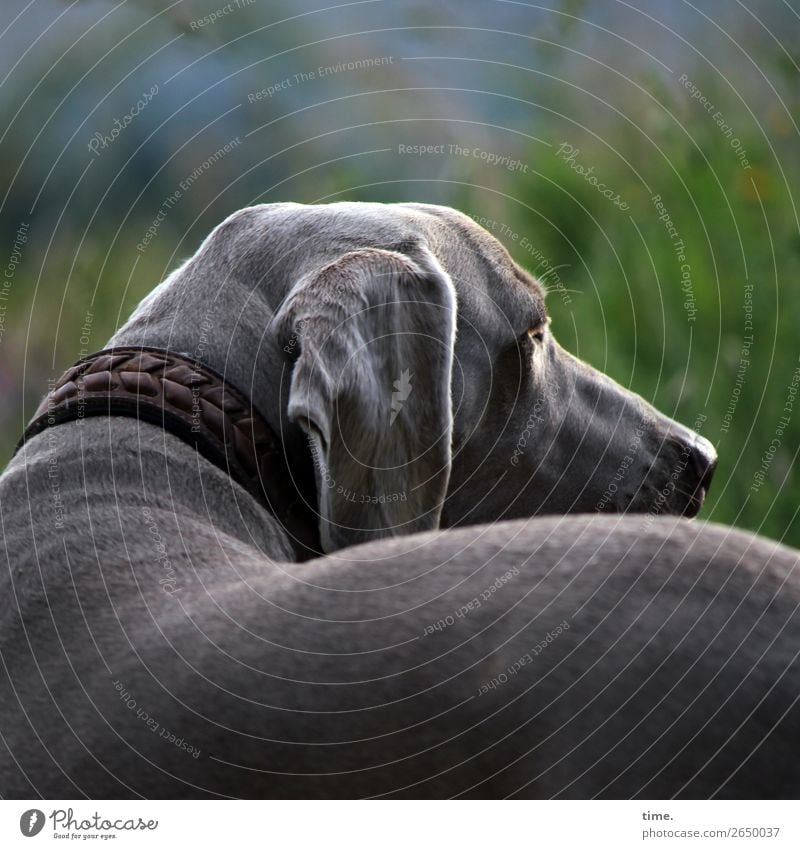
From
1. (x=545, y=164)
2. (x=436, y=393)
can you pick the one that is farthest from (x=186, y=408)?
(x=545, y=164)

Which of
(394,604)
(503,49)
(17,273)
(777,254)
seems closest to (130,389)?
(394,604)

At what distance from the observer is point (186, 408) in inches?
94.3

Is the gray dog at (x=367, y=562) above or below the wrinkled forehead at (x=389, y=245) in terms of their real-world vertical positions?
below

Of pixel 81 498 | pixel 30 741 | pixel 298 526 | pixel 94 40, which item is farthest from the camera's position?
pixel 94 40

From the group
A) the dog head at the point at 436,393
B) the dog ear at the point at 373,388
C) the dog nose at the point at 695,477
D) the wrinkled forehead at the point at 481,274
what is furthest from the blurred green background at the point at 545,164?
the dog ear at the point at 373,388

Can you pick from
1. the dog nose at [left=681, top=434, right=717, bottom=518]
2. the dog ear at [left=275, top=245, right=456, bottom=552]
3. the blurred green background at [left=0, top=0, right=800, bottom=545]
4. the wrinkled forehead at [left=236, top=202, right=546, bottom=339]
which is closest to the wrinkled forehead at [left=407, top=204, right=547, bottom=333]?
the wrinkled forehead at [left=236, top=202, right=546, bottom=339]

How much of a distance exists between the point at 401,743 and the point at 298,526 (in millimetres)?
970

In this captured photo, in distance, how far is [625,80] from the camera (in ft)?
16.7

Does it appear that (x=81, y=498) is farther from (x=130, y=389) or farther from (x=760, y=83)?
(x=760, y=83)

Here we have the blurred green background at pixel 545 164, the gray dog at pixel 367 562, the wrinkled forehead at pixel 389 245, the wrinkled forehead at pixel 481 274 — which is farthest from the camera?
the blurred green background at pixel 545 164

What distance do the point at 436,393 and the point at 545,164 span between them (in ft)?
12.2

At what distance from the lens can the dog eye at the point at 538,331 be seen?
2996 millimetres

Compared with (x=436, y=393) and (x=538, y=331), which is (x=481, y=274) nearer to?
(x=538, y=331)

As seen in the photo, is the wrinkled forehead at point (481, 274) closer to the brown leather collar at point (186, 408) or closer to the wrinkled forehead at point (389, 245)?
the wrinkled forehead at point (389, 245)
